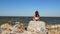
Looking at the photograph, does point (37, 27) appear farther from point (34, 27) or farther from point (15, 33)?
point (15, 33)

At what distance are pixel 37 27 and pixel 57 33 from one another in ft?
21.4

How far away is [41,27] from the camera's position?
1553 centimetres

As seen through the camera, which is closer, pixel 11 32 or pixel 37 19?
pixel 11 32

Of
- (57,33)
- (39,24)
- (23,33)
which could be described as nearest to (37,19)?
(39,24)

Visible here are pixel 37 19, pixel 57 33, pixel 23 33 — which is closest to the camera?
pixel 23 33

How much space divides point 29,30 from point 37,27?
0.57 m

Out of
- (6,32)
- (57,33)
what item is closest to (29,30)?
(6,32)

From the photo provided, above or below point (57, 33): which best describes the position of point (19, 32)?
above

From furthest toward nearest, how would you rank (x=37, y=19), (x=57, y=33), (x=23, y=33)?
(x=57, y=33), (x=37, y=19), (x=23, y=33)

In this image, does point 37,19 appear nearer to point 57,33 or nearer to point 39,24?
point 39,24

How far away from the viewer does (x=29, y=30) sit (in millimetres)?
15648

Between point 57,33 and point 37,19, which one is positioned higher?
point 37,19

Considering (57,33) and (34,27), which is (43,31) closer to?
(34,27)

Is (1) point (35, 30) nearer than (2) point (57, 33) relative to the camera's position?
Yes
